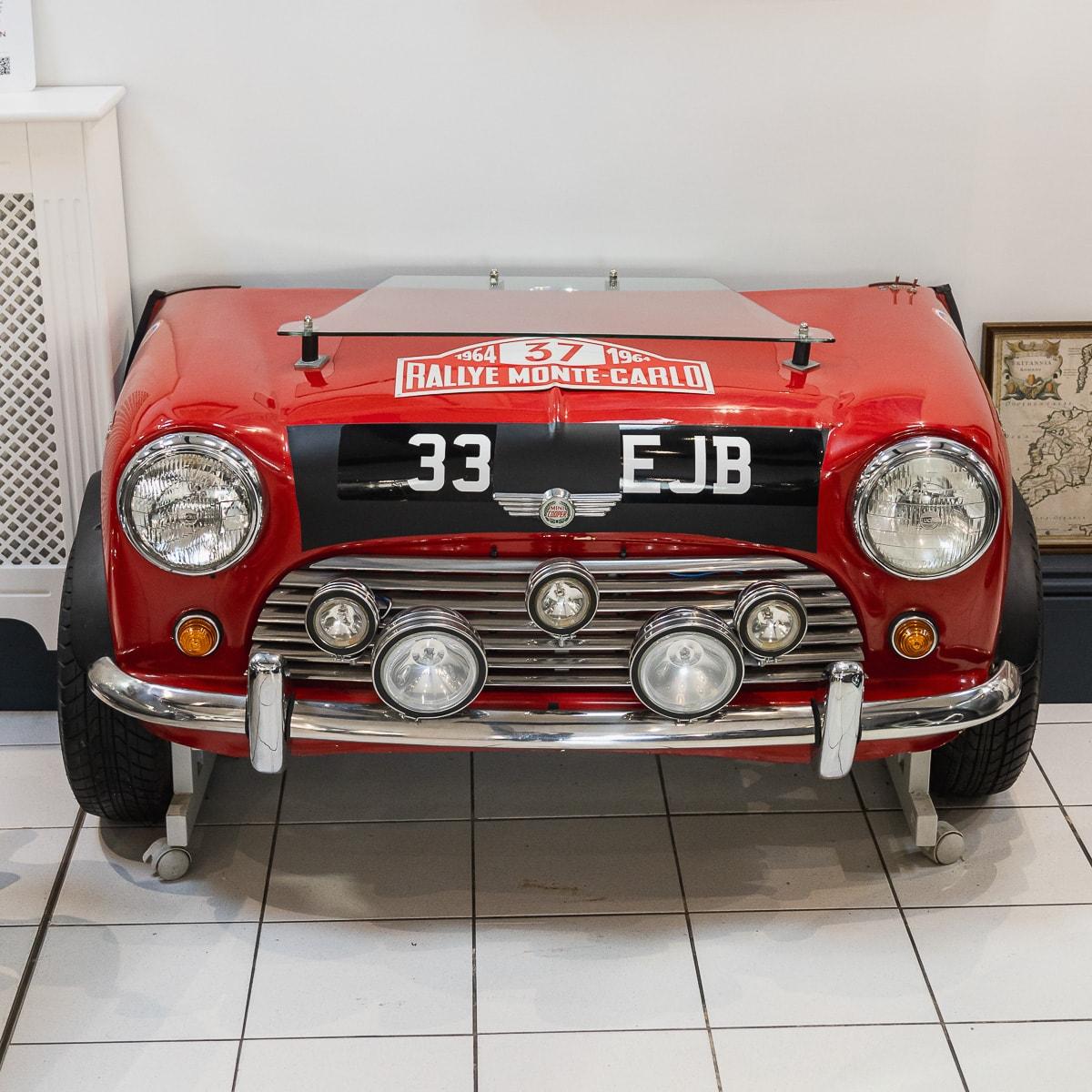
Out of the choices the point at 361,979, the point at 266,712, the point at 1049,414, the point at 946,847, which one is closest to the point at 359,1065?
the point at 361,979

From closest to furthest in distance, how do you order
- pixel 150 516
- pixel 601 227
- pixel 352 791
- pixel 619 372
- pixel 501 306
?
1. pixel 150 516
2. pixel 619 372
3. pixel 501 306
4. pixel 352 791
5. pixel 601 227

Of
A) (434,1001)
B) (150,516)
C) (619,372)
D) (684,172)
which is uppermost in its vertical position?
(684,172)

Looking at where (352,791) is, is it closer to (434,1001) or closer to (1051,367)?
(434,1001)

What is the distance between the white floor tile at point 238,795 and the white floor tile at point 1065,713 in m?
1.59

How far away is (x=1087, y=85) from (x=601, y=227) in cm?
100

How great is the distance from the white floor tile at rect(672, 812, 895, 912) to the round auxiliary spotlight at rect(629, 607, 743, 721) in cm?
49

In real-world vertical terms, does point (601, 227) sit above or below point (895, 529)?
above

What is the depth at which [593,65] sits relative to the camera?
8.85 feet

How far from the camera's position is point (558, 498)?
6.51 feet

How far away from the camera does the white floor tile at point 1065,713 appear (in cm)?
289

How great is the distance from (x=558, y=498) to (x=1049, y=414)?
1428 mm

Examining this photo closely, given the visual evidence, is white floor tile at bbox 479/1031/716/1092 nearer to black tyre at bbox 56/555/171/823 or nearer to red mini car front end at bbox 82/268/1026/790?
red mini car front end at bbox 82/268/1026/790

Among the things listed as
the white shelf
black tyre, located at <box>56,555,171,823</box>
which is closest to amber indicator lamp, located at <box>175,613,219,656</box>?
black tyre, located at <box>56,555,171,823</box>

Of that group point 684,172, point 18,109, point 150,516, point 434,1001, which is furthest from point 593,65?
point 434,1001
